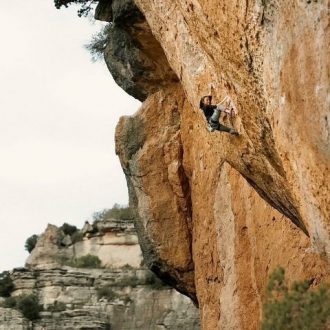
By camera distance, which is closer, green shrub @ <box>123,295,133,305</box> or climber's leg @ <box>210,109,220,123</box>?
climber's leg @ <box>210,109,220,123</box>

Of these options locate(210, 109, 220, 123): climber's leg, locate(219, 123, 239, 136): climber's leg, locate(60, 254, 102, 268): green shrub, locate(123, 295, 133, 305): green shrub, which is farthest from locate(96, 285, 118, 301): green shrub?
locate(210, 109, 220, 123): climber's leg

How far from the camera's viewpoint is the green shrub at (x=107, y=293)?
47.6 metres

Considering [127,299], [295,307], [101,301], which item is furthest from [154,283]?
[295,307]

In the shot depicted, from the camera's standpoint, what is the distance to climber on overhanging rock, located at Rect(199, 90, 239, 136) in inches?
480

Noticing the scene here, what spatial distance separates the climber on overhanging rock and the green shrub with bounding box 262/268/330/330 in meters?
2.02

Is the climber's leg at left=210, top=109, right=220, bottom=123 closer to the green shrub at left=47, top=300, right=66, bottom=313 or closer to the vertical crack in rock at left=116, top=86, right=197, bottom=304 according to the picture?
the vertical crack in rock at left=116, top=86, right=197, bottom=304

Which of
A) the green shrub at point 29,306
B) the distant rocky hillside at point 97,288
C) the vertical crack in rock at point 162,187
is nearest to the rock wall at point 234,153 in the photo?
the vertical crack in rock at point 162,187

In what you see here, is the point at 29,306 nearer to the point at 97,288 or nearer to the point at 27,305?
the point at 27,305

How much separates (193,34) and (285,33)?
3.16 m

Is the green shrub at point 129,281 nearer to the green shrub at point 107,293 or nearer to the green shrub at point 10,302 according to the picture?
the green shrub at point 107,293

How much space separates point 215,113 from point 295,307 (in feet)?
9.20

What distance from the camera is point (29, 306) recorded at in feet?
151

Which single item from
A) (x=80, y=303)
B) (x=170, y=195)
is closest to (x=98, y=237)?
(x=80, y=303)

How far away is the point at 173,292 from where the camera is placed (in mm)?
44844
